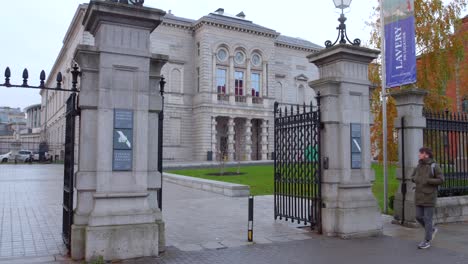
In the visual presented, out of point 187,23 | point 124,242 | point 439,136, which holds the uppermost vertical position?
point 187,23

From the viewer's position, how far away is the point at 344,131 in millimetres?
9492

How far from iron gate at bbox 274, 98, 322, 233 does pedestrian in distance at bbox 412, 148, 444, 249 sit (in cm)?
210

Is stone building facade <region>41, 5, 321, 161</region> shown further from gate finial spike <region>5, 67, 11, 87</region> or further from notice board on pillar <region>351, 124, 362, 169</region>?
gate finial spike <region>5, 67, 11, 87</region>

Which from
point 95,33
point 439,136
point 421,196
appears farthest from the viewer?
point 439,136

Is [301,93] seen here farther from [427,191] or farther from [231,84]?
[427,191]

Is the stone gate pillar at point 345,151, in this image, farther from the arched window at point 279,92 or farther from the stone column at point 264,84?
the arched window at point 279,92

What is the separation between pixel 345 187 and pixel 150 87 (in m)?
4.66

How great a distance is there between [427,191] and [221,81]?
4317 cm

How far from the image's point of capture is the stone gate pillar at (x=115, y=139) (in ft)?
23.4

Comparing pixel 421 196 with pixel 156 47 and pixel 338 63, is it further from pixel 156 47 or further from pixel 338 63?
pixel 156 47

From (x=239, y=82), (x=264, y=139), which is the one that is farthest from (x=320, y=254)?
(x=264, y=139)

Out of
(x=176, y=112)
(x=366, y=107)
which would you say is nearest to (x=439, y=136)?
(x=366, y=107)

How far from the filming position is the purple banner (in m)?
11.9

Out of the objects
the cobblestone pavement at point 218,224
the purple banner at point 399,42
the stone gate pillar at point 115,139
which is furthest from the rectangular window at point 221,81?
the stone gate pillar at point 115,139
